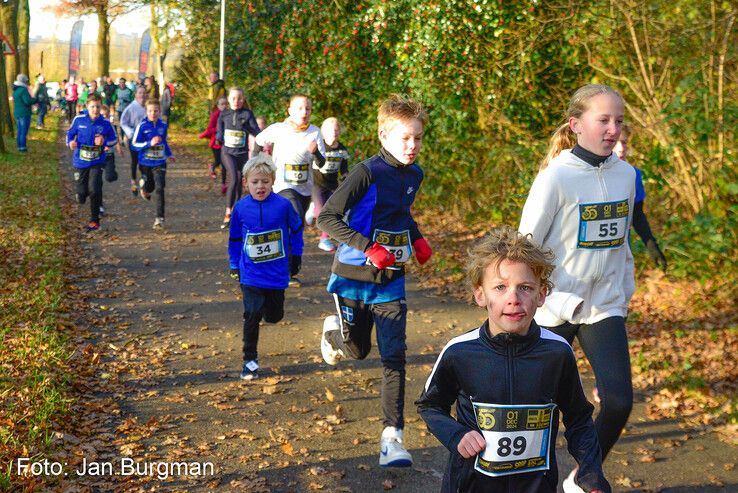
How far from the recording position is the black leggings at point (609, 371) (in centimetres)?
429

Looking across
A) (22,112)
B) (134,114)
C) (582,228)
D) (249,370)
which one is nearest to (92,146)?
(134,114)

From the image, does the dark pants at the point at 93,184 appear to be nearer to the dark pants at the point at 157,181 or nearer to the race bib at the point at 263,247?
the dark pants at the point at 157,181

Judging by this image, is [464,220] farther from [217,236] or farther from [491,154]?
[217,236]

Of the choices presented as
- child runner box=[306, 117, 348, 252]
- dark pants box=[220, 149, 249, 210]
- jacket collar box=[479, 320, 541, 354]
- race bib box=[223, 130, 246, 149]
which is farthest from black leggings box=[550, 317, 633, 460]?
race bib box=[223, 130, 246, 149]

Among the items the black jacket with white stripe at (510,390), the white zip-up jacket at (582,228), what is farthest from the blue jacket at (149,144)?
the black jacket with white stripe at (510,390)

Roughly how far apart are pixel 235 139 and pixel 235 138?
2 cm

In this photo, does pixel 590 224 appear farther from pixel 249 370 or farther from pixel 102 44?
pixel 102 44

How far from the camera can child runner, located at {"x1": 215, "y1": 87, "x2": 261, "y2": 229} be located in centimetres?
1359

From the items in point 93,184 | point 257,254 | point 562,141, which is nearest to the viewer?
point 562,141

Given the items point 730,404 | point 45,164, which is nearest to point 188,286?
point 730,404

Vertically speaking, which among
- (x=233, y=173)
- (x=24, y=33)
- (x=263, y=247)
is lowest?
(x=263, y=247)

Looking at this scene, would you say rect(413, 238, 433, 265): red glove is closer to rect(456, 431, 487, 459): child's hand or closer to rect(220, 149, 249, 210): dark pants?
rect(456, 431, 487, 459): child's hand

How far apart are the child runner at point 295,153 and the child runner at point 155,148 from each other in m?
3.69

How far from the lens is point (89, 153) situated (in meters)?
13.5
